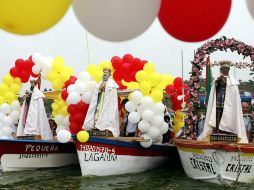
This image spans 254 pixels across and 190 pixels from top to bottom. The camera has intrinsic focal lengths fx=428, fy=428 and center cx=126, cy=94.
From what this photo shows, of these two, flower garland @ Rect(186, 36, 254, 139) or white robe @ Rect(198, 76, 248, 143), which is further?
flower garland @ Rect(186, 36, 254, 139)

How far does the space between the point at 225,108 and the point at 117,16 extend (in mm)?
5832

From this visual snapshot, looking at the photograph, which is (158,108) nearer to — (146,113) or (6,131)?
(146,113)

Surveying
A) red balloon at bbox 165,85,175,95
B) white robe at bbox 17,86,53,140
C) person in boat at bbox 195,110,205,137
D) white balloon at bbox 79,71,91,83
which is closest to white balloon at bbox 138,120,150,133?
person in boat at bbox 195,110,205,137

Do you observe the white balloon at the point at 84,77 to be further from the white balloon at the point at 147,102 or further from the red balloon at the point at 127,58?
the white balloon at the point at 147,102

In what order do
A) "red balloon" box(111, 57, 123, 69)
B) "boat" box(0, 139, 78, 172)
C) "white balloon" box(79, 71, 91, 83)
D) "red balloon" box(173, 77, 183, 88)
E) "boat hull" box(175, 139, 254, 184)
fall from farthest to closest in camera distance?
1. "red balloon" box(173, 77, 183, 88)
2. "red balloon" box(111, 57, 123, 69)
3. "boat" box(0, 139, 78, 172)
4. "white balloon" box(79, 71, 91, 83)
5. "boat hull" box(175, 139, 254, 184)

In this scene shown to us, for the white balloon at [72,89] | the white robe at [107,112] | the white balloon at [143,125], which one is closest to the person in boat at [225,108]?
the white balloon at [143,125]

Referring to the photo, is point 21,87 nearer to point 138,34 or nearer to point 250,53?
point 250,53

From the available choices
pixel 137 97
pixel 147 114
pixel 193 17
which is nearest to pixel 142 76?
pixel 137 97

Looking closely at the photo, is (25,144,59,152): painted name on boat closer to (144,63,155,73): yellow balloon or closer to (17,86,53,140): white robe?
(17,86,53,140): white robe

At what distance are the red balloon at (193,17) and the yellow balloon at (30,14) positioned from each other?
40.3 inches

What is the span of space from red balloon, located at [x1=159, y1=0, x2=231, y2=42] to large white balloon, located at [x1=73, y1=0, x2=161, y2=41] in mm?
244

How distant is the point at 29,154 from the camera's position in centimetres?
1202

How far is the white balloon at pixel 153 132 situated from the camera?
33.8 feet

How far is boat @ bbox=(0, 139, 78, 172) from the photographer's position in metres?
11.7
